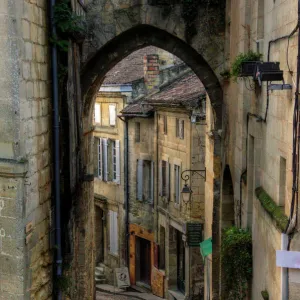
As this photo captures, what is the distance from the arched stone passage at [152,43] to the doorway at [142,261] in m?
12.0

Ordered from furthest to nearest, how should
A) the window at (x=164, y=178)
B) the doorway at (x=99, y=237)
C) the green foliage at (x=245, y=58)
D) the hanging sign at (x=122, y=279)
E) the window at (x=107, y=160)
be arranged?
1. the doorway at (x=99, y=237)
2. the window at (x=107, y=160)
3. the hanging sign at (x=122, y=279)
4. the window at (x=164, y=178)
5. the green foliage at (x=245, y=58)

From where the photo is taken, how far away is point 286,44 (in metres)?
6.82

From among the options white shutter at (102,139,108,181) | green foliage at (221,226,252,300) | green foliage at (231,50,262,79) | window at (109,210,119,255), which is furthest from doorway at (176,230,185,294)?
green foliage at (231,50,262,79)

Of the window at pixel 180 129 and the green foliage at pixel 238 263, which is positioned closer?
the green foliage at pixel 238 263

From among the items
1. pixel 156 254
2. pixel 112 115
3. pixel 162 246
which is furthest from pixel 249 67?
pixel 112 115

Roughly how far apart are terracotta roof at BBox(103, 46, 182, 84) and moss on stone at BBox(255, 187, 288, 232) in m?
15.0

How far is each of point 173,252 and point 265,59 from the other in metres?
13.4

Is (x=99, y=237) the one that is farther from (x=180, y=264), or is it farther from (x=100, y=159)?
(x=180, y=264)

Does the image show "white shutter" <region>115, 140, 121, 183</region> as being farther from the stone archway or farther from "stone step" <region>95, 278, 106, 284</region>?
the stone archway

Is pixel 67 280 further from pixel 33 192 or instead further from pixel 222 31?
pixel 222 31

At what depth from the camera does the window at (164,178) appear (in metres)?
20.9

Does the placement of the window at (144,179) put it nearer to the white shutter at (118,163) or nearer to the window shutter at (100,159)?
the white shutter at (118,163)

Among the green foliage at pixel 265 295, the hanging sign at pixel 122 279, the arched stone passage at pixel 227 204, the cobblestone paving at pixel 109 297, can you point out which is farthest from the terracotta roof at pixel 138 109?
the green foliage at pixel 265 295

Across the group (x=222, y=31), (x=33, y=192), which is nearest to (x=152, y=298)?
(x=222, y=31)
